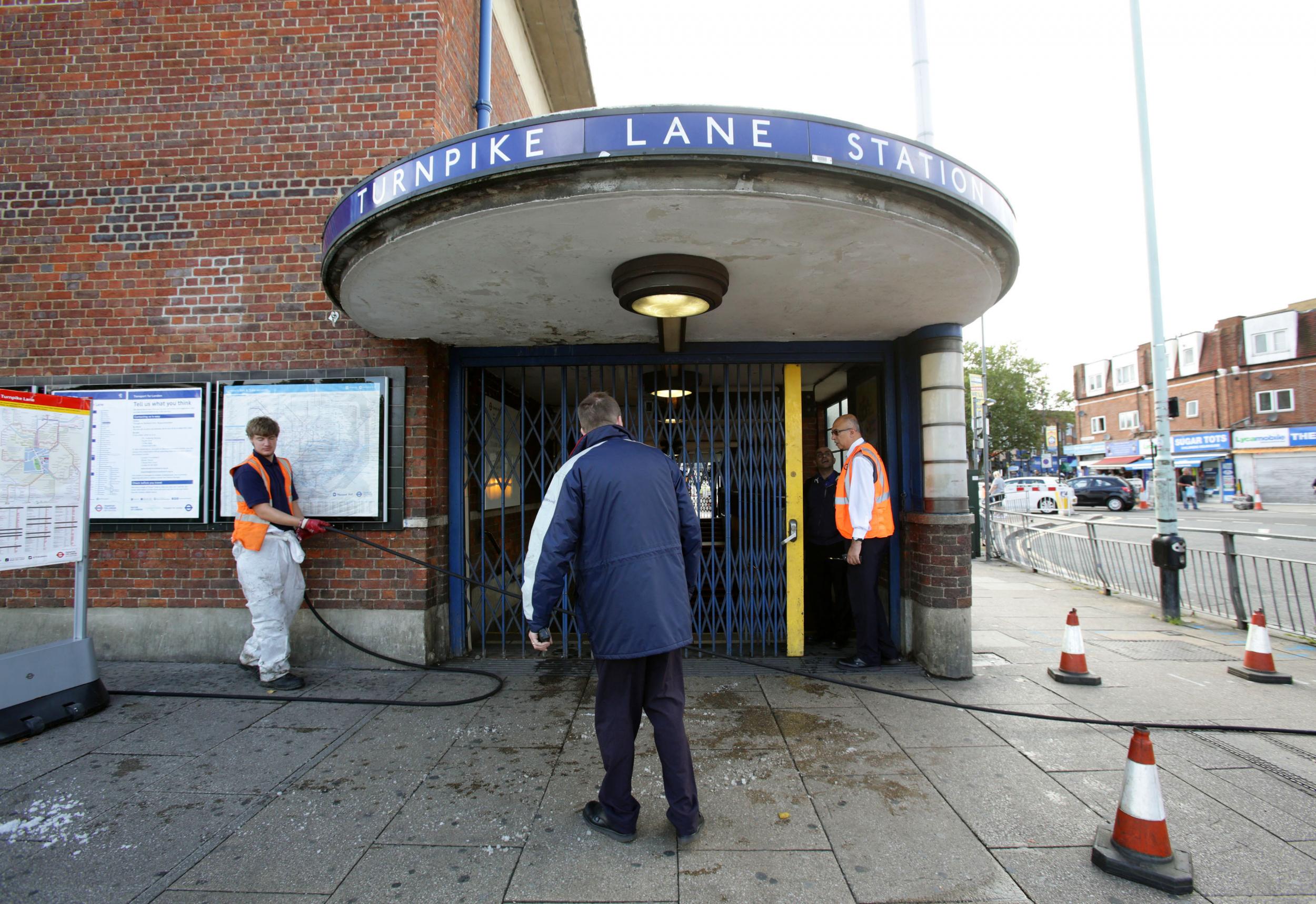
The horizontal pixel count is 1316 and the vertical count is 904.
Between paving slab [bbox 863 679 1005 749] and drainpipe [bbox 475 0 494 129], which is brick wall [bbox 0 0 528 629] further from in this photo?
paving slab [bbox 863 679 1005 749]

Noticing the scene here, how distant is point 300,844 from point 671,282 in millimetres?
3184

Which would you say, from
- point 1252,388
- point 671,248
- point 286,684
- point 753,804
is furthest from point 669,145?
point 1252,388

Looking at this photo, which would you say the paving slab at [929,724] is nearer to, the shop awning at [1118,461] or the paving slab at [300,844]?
the paving slab at [300,844]

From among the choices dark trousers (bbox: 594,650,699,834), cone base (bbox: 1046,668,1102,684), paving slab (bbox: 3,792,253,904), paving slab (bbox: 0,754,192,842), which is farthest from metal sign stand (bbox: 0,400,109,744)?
cone base (bbox: 1046,668,1102,684)

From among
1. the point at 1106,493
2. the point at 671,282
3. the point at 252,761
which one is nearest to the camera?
the point at 252,761

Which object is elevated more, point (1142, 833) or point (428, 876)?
point (1142, 833)

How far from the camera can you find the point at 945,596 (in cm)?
473

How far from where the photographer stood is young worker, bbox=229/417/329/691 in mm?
4359

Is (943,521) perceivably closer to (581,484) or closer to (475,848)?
(581,484)

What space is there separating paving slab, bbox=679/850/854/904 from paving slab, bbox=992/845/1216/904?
704 millimetres

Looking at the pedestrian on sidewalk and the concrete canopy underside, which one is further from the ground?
the concrete canopy underside

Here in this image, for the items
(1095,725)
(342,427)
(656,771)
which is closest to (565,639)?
(656,771)

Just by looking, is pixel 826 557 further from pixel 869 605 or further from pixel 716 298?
pixel 716 298

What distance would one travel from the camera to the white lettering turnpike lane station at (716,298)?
2947 mm
